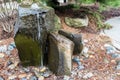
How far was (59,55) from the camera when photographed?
354 centimetres

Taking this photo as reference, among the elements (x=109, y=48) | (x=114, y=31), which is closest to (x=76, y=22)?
(x=114, y=31)

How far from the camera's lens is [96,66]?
387cm

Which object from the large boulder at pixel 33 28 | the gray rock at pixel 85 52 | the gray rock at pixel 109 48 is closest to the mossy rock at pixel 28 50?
the large boulder at pixel 33 28

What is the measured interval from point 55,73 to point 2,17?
2148mm

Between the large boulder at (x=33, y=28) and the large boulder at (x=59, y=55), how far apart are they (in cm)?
13

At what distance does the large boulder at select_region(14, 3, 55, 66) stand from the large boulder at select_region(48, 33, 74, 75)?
0.42 feet

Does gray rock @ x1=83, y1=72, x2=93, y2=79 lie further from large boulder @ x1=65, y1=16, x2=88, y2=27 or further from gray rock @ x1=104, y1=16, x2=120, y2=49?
large boulder @ x1=65, y1=16, x2=88, y2=27

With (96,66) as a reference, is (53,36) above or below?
above

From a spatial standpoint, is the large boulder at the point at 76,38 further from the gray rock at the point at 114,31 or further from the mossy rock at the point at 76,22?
the mossy rock at the point at 76,22

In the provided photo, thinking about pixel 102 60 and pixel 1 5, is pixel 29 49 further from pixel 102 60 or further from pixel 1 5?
pixel 1 5

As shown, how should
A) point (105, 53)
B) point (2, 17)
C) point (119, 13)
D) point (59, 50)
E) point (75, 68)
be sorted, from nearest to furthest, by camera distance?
point (59, 50)
point (75, 68)
point (105, 53)
point (2, 17)
point (119, 13)

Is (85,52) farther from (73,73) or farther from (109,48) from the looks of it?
(73,73)

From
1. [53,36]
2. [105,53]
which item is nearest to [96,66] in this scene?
[105,53]

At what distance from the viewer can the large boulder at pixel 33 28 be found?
3.44m
